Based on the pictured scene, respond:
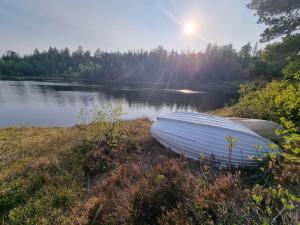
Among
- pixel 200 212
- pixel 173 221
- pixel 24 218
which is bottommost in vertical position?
pixel 24 218

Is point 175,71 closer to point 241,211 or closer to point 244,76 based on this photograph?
point 244,76

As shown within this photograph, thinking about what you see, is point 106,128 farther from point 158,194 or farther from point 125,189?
point 158,194

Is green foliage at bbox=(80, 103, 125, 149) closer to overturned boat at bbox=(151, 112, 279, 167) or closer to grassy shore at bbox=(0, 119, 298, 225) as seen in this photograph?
grassy shore at bbox=(0, 119, 298, 225)

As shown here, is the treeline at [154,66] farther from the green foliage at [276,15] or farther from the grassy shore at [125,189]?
the grassy shore at [125,189]

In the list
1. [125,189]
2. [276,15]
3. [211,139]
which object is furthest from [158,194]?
[276,15]

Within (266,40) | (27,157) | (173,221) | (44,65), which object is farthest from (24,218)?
(44,65)

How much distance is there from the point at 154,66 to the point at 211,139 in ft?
254

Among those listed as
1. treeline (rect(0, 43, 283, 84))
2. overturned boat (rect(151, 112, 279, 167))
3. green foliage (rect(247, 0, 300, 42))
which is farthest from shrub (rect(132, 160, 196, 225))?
treeline (rect(0, 43, 283, 84))

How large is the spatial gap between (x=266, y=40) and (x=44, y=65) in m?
93.4

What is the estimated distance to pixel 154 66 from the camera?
3118 inches

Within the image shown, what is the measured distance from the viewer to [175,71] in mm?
74625

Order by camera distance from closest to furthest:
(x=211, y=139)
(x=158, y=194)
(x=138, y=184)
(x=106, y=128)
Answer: (x=158, y=194) → (x=138, y=184) → (x=211, y=139) → (x=106, y=128)

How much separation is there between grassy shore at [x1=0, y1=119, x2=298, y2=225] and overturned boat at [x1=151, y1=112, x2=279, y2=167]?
26cm

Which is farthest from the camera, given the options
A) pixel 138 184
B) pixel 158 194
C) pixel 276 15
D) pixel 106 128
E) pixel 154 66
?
pixel 154 66
